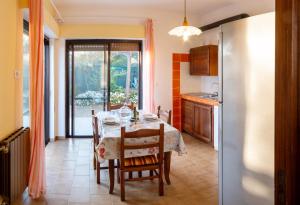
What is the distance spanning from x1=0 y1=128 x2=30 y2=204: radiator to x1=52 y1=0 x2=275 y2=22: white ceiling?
10.8 feet

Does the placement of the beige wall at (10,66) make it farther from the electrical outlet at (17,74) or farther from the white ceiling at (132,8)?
the white ceiling at (132,8)

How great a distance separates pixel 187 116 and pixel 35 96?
387 cm

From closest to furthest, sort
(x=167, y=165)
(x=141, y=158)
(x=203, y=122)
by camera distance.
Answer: (x=141, y=158) → (x=167, y=165) → (x=203, y=122)

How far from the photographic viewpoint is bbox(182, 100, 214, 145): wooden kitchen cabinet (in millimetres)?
5324

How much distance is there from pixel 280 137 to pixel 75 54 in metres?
5.61

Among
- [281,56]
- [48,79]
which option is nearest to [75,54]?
[48,79]

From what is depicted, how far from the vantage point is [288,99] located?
947 millimetres

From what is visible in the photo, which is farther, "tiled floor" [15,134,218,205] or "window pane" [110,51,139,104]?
"window pane" [110,51,139,104]

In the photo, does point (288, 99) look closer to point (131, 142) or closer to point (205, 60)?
point (131, 142)

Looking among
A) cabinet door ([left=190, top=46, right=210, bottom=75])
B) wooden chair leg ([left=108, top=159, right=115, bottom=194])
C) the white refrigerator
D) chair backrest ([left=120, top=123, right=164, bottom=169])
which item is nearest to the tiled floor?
wooden chair leg ([left=108, top=159, right=115, bottom=194])

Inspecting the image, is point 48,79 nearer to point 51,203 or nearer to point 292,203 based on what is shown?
point 51,203

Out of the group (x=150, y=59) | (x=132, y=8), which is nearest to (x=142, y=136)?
(x=150, y=59)

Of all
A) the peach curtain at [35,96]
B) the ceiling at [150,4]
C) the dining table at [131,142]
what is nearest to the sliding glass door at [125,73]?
the ceiling at [150,4]

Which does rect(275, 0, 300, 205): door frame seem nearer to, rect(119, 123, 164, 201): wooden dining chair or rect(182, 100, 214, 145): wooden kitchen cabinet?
rect(119, 123, 164, 201): wooden dining chair
